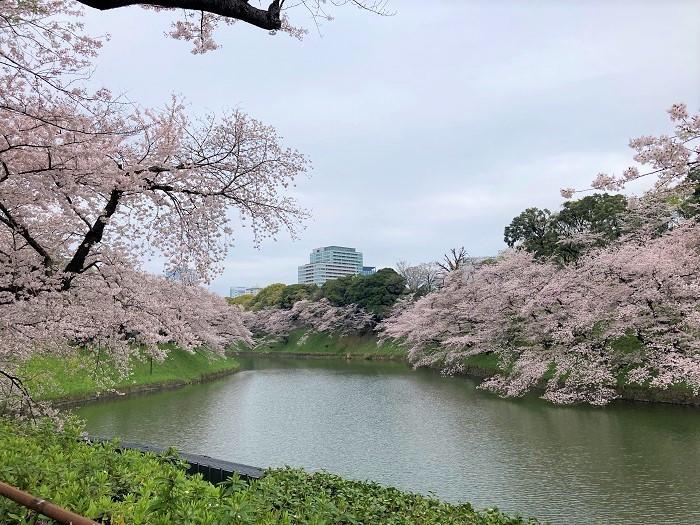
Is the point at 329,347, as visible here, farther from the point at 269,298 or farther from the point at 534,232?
the point at 534,232

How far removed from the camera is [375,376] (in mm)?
35688

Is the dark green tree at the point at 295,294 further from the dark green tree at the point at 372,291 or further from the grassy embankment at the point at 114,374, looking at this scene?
the grassy embankment at the point at 114,374

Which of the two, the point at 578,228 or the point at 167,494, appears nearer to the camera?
the point at 167,494

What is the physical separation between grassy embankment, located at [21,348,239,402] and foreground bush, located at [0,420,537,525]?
5152 millimetres

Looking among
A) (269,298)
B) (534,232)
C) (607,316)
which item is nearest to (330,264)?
(269,298)

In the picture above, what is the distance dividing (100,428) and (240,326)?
3602cm

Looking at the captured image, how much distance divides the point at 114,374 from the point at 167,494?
2622 centimetres

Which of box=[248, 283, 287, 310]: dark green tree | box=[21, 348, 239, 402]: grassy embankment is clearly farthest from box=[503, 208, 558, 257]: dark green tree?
box=[248, 283, 287, 310]: dark green tree

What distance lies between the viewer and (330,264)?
149750 mm

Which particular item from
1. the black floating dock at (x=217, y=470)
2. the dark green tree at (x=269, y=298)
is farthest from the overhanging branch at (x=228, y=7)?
the dark green tree at (x=269, y=298)

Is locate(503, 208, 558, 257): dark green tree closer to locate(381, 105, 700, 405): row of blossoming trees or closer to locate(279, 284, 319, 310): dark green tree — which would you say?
locate(381, 105, 700, 405): row of blossoming trees

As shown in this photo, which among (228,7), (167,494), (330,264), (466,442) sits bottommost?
(466,442)

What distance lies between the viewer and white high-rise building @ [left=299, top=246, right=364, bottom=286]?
485 feet

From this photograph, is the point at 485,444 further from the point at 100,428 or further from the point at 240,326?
the point at 240,326
